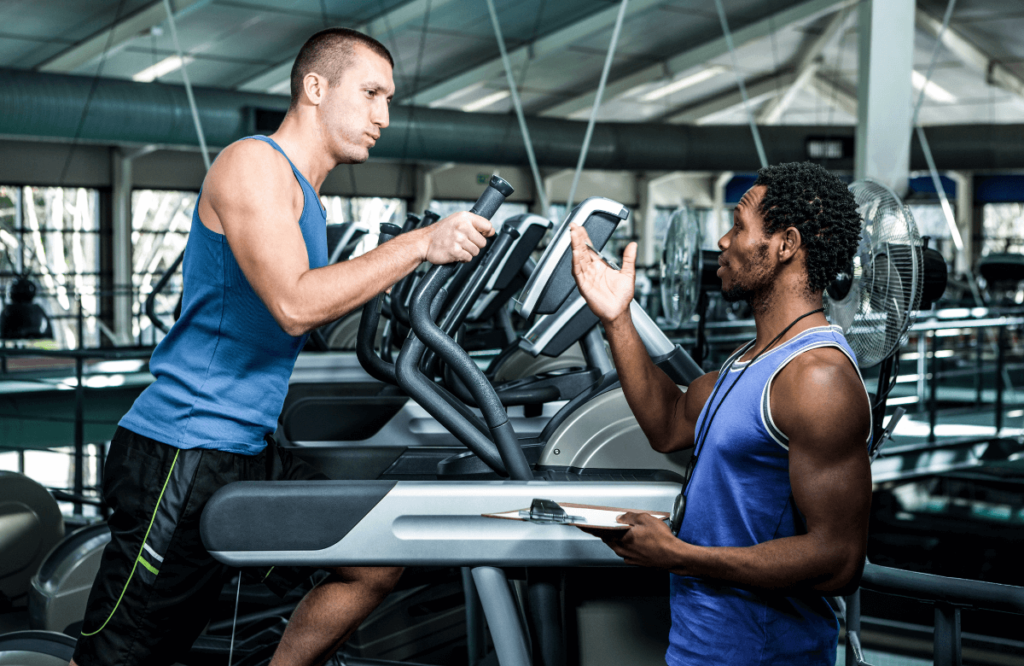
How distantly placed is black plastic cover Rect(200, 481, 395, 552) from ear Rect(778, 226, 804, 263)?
61 centimetres

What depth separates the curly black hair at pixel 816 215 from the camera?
43.5 inches

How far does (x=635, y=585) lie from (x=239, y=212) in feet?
2.83

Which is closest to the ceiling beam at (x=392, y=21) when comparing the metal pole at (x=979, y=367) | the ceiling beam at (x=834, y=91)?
the metal pole at (x=979, y=367)

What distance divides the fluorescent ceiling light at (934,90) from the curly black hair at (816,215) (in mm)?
14405

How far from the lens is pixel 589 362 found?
7.31 ft

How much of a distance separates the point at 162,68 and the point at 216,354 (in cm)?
928

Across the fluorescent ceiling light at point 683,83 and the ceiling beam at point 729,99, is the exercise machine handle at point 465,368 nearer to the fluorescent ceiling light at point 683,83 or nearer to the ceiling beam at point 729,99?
the fluorescent ceiling light at point 683,83

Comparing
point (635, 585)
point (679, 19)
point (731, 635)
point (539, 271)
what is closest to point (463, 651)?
point (635, 585)

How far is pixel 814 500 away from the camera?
40.2 inches

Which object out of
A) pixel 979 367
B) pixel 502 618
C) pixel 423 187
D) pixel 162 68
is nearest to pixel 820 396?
pixel 502 618

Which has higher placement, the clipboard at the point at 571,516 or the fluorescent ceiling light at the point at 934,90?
the fluorescent ceiling light at the point at 934,90

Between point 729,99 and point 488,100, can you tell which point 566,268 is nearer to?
point 488,100

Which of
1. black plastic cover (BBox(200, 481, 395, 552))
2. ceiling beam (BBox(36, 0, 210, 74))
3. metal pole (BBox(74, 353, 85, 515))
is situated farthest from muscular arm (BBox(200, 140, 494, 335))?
ceiling beam (BBox(36, 0, 210, 74))

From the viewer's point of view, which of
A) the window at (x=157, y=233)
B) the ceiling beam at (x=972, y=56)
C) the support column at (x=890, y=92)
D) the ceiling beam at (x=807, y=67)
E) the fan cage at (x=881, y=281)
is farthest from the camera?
the ceiling beam at (x=807, y=67)
